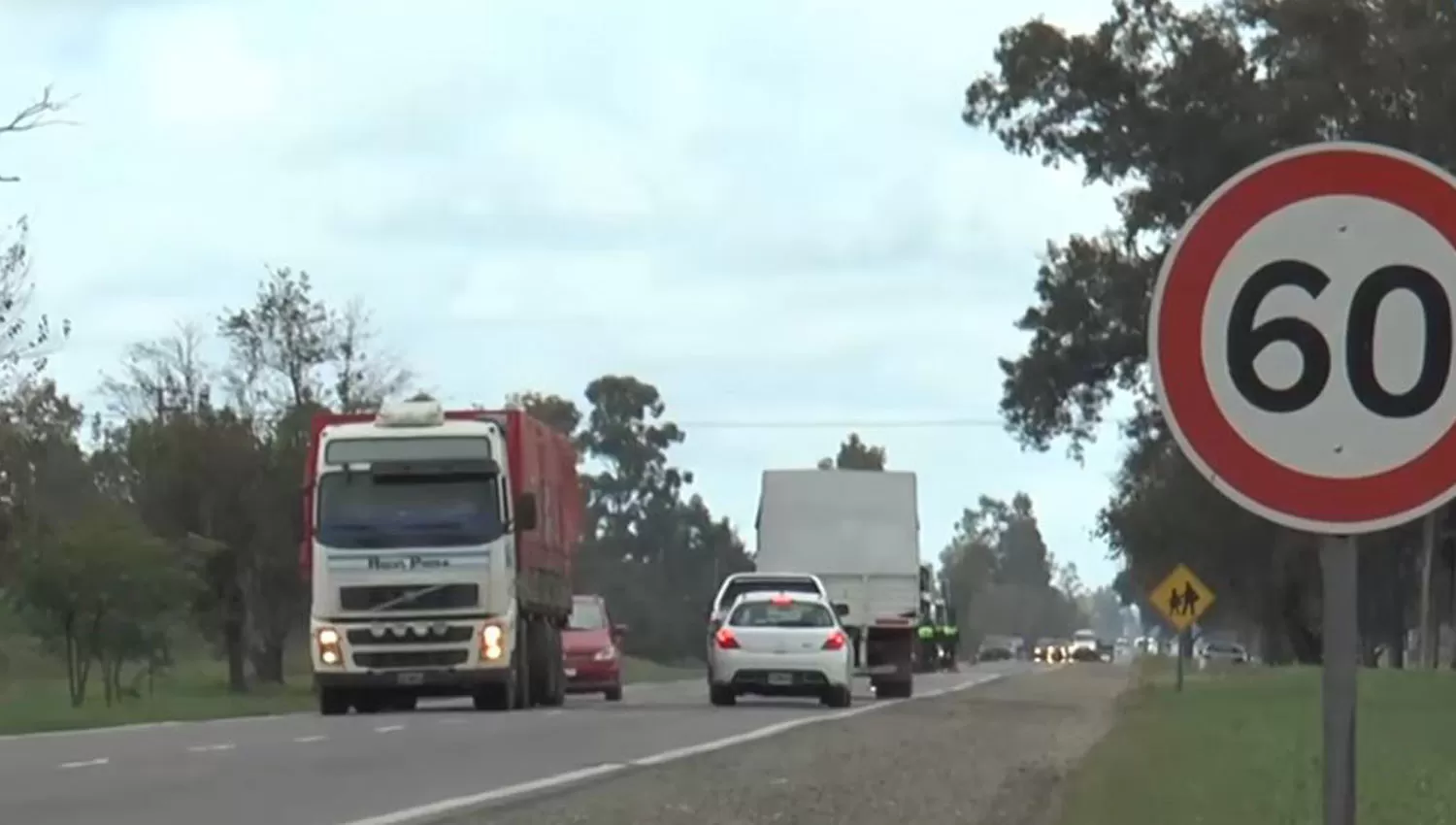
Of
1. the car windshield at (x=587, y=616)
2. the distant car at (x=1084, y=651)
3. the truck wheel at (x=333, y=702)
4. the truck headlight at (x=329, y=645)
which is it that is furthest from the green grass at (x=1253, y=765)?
the distant car at (x=1084, y=651)

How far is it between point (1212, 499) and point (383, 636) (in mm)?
31058

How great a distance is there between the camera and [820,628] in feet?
117

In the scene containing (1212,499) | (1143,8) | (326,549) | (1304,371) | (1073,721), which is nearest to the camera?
(1304,371)

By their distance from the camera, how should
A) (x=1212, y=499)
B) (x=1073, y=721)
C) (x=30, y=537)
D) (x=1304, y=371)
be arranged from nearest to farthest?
(x=1304, y=371), (x=1073, y=721), (x=30, y=537), (x=1212, y=499)

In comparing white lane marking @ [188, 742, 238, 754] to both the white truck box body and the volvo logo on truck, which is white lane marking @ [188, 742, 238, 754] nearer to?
the volvo logo on truck

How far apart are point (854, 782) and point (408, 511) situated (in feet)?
41.7

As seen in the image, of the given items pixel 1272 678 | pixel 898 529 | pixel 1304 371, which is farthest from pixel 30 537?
pixel 1304 371

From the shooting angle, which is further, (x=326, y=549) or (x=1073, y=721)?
(x=1073, y=721)

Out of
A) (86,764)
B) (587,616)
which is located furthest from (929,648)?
(86,764)

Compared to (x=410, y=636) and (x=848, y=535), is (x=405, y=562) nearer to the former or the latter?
(x=410, y=636)

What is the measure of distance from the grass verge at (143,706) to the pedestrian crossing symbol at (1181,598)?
1430 cm

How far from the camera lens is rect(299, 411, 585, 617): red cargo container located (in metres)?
32.4

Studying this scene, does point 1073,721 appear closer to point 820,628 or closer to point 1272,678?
point 820,628

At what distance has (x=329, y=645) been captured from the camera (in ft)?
104
